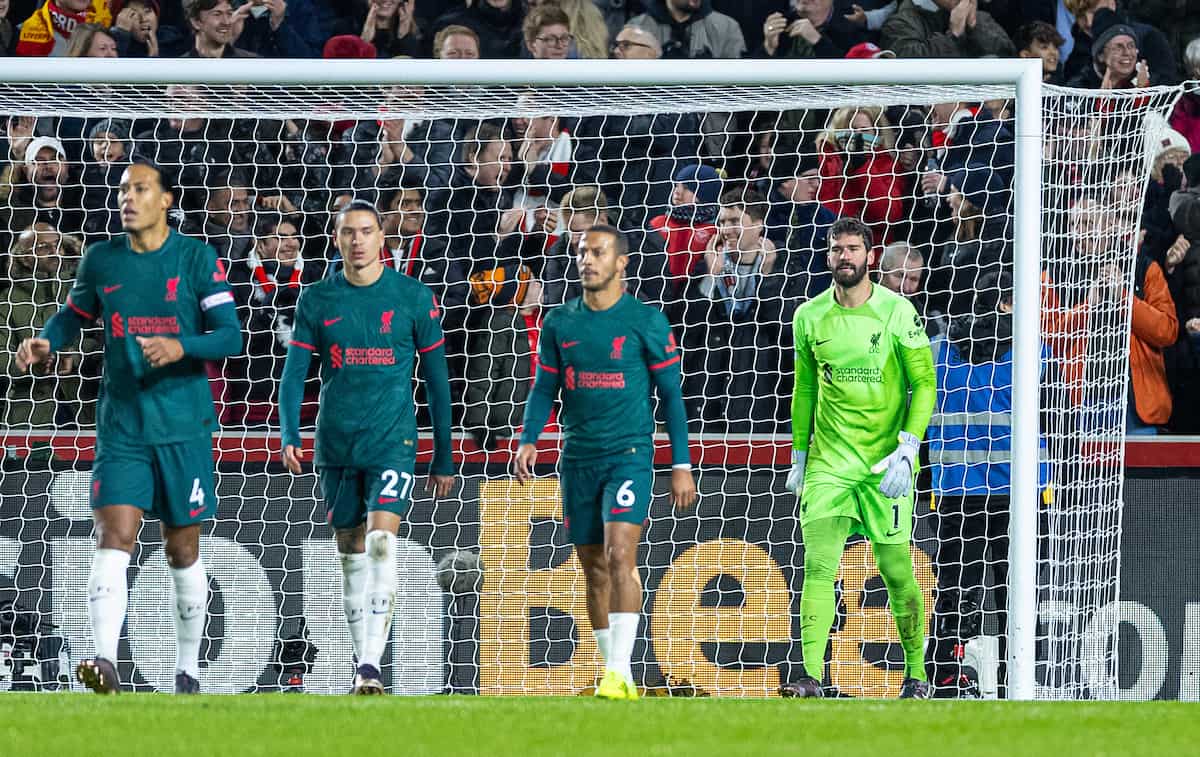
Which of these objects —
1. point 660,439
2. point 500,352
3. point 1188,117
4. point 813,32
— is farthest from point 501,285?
point 1188,117

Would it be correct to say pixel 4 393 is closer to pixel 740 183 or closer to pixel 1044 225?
pixel 740 183

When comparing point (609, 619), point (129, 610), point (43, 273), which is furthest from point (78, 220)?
point (609, 619)

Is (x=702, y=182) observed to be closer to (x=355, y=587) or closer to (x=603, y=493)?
(x=603, y=493)

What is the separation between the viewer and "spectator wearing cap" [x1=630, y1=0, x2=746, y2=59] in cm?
1056

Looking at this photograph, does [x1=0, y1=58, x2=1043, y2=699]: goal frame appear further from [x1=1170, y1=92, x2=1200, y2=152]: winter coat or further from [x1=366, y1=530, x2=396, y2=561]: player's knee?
[x1=1170, y1=92, x2=1200, y2=152]: winter coat

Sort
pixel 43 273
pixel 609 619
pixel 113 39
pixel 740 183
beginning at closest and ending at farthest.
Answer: pixel 609 619 < pixel 43 273 < pixel 740 183 < pixel 113 39

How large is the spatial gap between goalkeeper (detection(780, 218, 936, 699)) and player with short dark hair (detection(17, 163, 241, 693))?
242cm

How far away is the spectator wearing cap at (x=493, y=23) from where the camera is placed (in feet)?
34.8

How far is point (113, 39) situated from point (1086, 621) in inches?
250

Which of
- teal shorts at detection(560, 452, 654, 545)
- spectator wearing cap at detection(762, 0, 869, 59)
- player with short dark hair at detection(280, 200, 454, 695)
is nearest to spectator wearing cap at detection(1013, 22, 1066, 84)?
spectator wearing cap at detection(762, 0, 869, 59)

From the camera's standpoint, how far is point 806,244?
906 centimetres

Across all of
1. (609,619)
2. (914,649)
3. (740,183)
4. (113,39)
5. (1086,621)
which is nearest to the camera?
(609,619)

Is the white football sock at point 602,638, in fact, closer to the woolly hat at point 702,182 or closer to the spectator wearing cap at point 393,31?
the woolly hat at point 702,182

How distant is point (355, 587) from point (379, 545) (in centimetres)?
32
